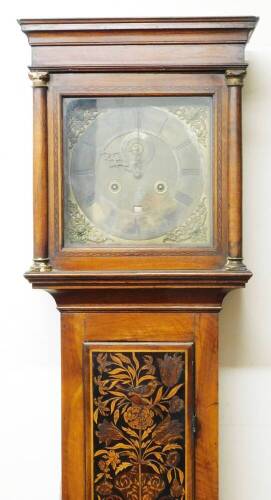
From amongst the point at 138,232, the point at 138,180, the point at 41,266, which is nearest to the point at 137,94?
the point at 138,180

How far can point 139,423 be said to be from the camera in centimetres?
133

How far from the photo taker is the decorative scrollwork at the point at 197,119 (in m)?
1.29

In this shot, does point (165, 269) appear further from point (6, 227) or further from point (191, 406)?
point (6, 227)

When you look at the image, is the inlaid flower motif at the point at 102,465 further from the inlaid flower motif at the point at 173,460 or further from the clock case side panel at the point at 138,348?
the inlaid flower motif at the point at 173,460

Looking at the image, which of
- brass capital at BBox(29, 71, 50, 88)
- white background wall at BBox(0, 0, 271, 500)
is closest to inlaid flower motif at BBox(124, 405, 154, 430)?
white background wall at BBox(0, 0, 271, 500)

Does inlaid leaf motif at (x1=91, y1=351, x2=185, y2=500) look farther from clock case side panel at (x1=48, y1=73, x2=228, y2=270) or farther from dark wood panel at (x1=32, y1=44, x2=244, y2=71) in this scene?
dark wood panel at (x1=32, y1=44, x2=244, y2=71)

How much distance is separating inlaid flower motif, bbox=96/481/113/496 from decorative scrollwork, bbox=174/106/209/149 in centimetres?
83

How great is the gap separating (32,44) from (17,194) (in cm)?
41

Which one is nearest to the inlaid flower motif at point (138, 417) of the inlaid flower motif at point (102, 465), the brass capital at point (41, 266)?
the inlaid flower motif at point (102, 465)

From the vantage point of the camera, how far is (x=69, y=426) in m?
1.34

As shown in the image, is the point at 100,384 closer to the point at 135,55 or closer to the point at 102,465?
the point at 102,465

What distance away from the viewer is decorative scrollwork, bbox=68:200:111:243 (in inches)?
51.5

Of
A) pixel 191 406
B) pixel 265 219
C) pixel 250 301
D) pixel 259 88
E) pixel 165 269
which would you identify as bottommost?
pixel 191 406

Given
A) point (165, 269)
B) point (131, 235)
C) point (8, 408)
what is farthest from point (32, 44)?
point (8, 408)
